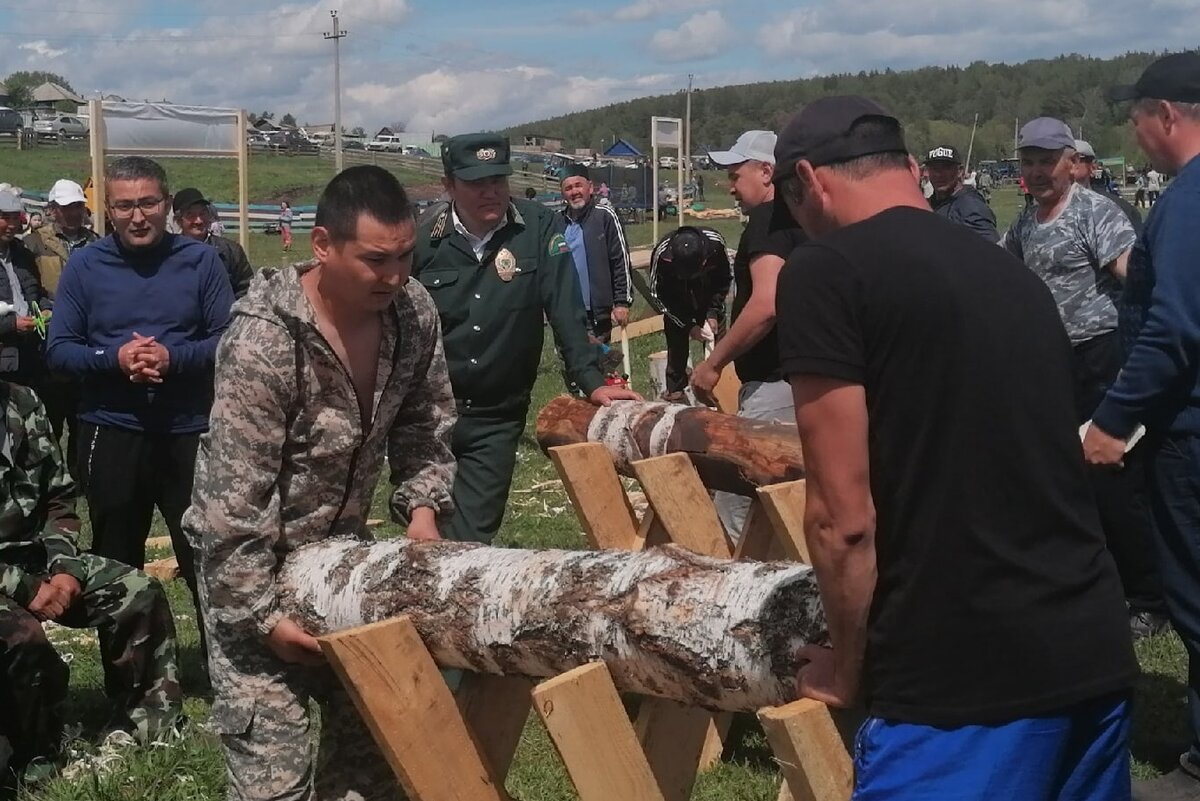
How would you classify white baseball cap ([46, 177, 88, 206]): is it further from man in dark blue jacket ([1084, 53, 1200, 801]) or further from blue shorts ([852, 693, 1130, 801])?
blue shorts ([852, 693, 1130, 801])

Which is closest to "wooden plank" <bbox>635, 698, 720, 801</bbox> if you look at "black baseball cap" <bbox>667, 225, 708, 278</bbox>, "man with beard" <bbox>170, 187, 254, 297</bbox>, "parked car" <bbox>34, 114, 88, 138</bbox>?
"black baseball cap" <bbox>667, 225, 708, 278</bbox>

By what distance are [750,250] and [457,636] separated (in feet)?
7.11

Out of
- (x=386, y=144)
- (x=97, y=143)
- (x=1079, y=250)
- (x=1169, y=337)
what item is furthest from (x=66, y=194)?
(x=386, y=144)

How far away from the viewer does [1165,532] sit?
3.78m

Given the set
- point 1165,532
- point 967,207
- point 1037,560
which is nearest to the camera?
point 1037,560

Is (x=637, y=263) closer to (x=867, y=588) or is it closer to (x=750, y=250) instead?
(x=750, y=250)

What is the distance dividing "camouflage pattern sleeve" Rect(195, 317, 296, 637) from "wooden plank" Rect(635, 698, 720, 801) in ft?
3.16

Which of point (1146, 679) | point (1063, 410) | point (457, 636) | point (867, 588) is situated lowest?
point (1146, 679)

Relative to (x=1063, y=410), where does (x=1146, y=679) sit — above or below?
below

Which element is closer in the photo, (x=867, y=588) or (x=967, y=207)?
(x=867, y=588)

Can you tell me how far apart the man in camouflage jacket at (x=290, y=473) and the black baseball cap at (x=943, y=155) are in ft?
18.3

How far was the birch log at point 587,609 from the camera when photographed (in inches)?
96.7

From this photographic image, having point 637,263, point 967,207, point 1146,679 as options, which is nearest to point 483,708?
point 1146,679

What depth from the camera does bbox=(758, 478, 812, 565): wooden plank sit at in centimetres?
353
